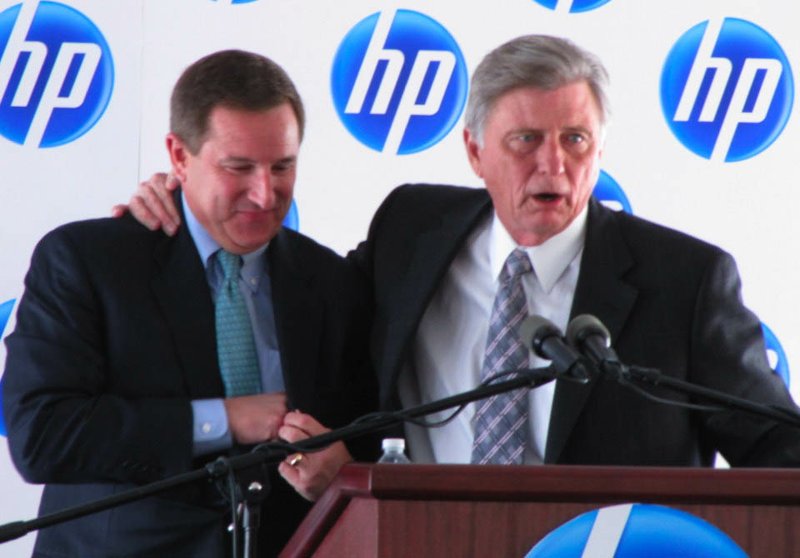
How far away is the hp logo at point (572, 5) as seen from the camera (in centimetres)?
336

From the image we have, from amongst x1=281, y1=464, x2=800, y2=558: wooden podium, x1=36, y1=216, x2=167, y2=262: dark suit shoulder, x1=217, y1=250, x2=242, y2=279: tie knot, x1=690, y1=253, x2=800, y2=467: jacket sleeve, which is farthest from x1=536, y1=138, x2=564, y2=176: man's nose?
x1=281, y1=464, x2=800, y2=558: wooden podium

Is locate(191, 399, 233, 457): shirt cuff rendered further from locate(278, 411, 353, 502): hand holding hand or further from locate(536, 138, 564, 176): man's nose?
locate(536, 138, 564, 176): man's nose

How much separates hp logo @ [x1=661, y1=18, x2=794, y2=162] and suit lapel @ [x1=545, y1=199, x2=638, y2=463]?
0.89 m

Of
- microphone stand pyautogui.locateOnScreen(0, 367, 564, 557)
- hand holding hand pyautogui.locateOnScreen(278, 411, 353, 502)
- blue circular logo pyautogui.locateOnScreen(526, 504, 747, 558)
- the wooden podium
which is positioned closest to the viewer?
blue circular logo pyautogui.locateOnScreen(526, 504, 747, 558)

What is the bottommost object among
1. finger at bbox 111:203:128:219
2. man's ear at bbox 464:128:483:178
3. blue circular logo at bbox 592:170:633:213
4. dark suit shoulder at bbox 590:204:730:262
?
finger at bbox 111:203:128:219

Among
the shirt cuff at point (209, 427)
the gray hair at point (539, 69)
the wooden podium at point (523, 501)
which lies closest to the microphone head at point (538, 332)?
the wooden podium at point (523, 501)

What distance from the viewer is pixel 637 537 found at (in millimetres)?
1403

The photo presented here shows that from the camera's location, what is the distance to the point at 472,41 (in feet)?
11.0

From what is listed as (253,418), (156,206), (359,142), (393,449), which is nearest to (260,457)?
(393,449)

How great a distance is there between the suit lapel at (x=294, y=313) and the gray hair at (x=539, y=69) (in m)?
0.43

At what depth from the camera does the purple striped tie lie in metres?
2.38

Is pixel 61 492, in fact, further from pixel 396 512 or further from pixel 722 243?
pixel 722 243

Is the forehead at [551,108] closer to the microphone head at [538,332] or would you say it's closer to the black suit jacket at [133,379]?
the black suit jacket at [133,379]

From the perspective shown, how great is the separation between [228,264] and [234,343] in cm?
15
